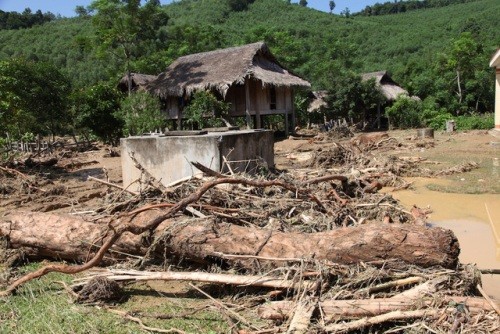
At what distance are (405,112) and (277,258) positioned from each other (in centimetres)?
2659

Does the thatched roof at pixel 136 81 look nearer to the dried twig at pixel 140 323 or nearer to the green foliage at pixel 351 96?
the green foliage at pixel 351 96

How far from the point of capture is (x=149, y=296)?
469 centimetres

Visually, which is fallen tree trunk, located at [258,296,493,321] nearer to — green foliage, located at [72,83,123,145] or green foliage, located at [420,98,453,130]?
green foliage, located at [72,83,123,145]

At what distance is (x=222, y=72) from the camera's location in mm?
22453

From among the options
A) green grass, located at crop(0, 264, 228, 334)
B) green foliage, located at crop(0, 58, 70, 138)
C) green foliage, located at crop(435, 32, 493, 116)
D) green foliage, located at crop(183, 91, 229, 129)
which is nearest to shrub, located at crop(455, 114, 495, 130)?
green foliage, located at crop(435, 32, 493, 116)

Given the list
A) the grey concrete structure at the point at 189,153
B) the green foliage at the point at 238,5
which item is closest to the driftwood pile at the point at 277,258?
the grey concrete structure at the point at 189,153

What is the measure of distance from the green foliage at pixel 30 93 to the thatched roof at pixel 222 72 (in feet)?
20.8

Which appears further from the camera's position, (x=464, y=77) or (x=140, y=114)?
(x=464, y=77)

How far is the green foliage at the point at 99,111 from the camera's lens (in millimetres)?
23094

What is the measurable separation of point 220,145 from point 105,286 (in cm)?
416

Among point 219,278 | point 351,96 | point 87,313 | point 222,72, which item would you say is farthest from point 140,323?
point 351,96

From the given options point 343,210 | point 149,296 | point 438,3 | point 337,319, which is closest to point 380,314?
point 337,319

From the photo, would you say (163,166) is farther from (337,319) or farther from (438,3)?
(438,3)

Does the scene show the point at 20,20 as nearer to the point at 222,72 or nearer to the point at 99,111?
the point at 99,111
